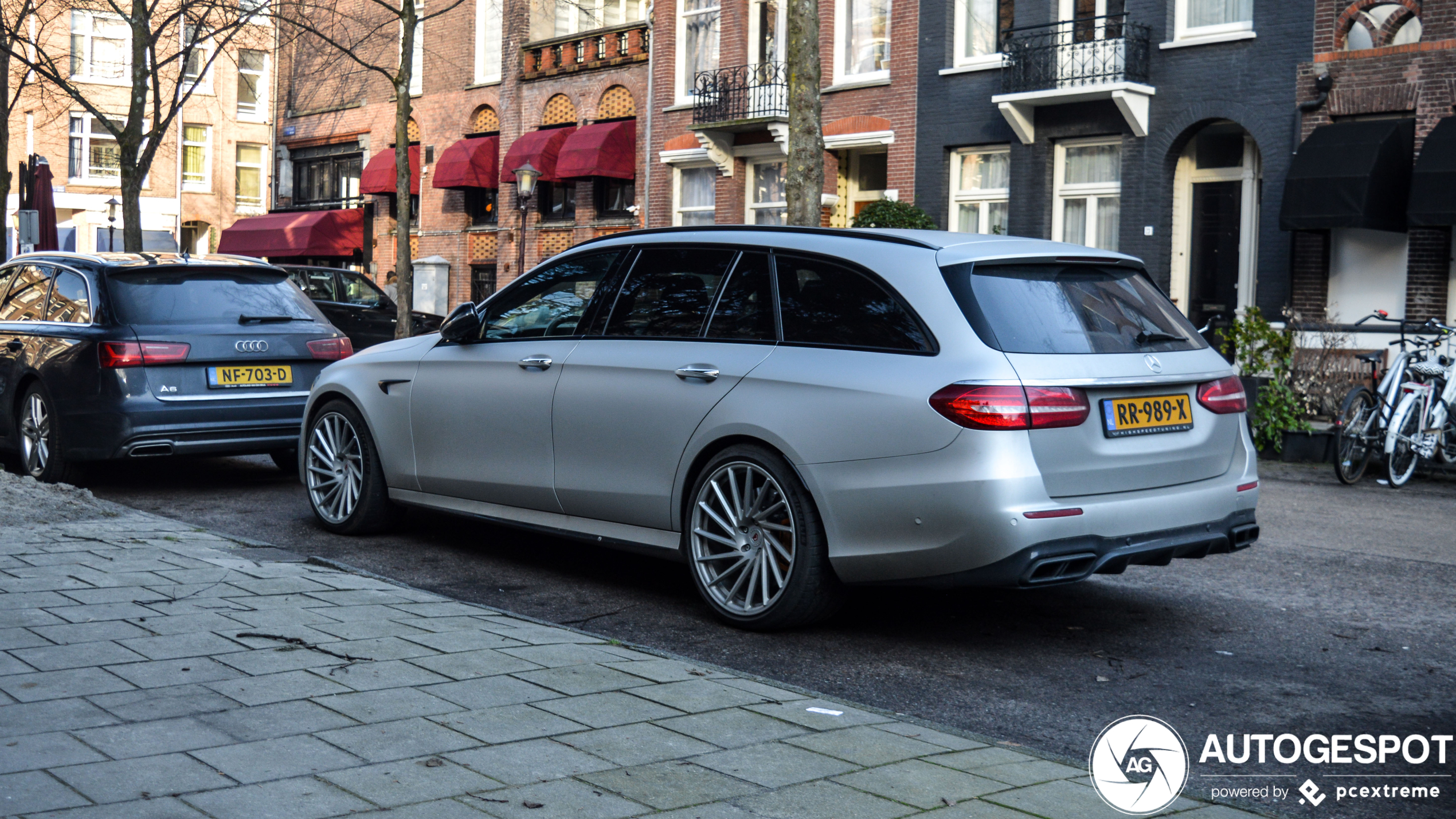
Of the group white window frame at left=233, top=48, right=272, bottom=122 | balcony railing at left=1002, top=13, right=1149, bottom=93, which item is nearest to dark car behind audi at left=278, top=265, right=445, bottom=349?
balcony railing at left=1002, top=13, right=1149, bottom=93

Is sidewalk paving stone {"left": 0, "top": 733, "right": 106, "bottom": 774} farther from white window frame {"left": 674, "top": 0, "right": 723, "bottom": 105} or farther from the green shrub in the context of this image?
white window frame {"left": 674, "top": 0, "right": 723, "bottom": 105}

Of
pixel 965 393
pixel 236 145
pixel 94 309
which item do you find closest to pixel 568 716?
pixel 965 393

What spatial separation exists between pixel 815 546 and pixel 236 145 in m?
48.4

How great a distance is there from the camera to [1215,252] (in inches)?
829

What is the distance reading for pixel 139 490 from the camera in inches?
385

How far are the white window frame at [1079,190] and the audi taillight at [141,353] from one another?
1535 centimetres

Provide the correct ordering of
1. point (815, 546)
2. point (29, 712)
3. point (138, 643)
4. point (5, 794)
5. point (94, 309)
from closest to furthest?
point (5, 794), point (29, 712), point (138, 643), point (815, 546), point (94, 309)

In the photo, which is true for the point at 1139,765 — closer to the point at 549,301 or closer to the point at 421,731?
the point at 421,731

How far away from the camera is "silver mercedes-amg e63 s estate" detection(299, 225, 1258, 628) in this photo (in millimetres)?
5020

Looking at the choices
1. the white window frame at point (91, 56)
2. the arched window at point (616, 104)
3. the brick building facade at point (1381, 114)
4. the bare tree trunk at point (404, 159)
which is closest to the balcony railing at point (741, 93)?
the arched window at point (616, 104)

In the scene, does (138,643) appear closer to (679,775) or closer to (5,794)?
(5,794)

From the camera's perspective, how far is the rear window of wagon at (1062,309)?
5184mm

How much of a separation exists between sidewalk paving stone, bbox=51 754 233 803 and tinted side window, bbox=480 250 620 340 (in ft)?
11.0

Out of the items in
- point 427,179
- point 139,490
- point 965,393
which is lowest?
point 139,490
